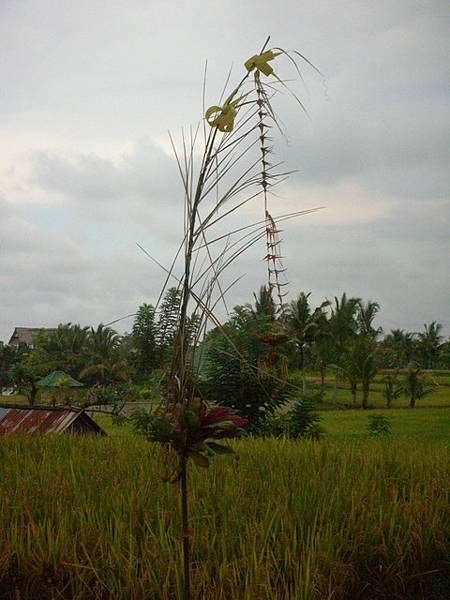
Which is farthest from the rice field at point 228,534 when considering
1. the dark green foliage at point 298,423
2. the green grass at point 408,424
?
the green grass at point 408,424

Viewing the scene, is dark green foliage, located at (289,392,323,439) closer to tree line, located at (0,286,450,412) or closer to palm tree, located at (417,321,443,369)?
tree line, located at (0,286,450,412)

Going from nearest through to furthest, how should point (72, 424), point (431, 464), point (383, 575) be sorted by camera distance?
point (383, 575)
point (431, 464)
point (72, 424)

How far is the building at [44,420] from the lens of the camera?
5.80 metres

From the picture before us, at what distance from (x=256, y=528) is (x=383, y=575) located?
512mm

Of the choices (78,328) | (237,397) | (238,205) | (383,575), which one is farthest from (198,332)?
(78,328)

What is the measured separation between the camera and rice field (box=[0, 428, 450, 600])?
2.16 metres

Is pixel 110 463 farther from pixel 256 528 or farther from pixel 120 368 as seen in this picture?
pixel 120 368

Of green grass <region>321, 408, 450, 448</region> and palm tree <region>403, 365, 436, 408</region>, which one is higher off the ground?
palm tree <region>403, 365, 436, 408</region>

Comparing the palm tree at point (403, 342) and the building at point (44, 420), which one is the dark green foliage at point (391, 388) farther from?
Answer: the building at point (44, 420)

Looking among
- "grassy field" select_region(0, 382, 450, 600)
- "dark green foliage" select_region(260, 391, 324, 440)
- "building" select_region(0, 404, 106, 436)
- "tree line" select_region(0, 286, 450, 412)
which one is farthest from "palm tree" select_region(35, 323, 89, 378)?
"grassy field" select_region(0, 382, 450, 600)

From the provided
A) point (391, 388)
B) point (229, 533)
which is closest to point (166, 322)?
point (229, 533)

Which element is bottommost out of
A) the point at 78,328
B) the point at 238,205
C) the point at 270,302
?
the point at 270,302

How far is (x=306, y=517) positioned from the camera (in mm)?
2820

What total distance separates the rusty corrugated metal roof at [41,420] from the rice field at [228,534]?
1972mm
